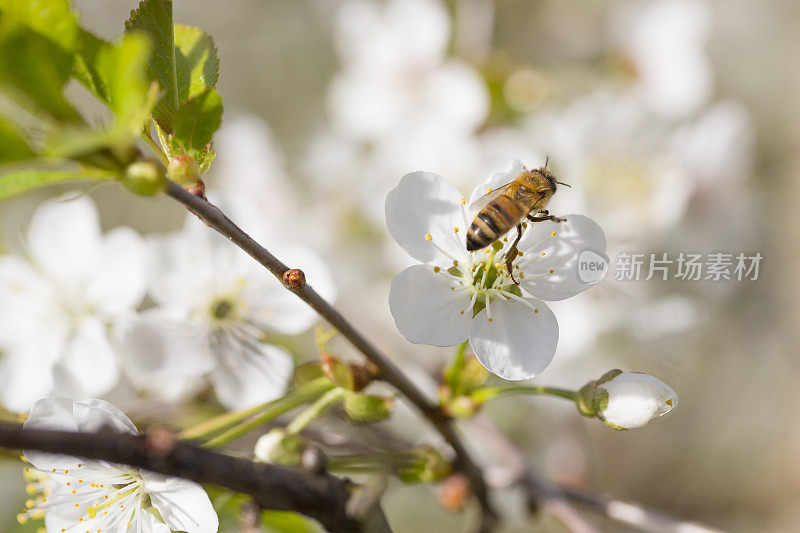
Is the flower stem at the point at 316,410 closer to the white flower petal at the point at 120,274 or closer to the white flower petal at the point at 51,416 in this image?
the white flower petal at the point at 51,416

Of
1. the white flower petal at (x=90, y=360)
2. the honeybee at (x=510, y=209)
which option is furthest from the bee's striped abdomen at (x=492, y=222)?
the white flower petal at (x=90, y=360)

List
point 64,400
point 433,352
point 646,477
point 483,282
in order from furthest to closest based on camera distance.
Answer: point 646,477
point 433,352
point 483,282
point 64,400

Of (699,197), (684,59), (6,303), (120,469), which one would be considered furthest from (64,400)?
(684,59)

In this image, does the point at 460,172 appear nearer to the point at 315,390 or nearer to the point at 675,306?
the point at 675,306

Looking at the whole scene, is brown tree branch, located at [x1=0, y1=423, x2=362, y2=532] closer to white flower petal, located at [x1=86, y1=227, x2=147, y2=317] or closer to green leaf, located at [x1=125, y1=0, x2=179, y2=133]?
green leaf, located at [x1=125, y1=0, x2=179, y2=133]

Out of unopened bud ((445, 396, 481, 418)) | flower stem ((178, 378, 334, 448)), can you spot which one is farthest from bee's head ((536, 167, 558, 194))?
flower stem ((178, 378, 334, 448))
